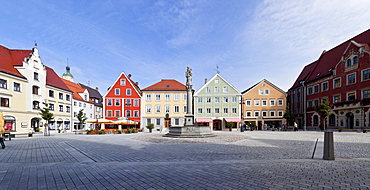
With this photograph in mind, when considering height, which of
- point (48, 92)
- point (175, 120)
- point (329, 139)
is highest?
point (48, 92)

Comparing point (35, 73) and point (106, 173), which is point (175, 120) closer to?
point (35, 73)

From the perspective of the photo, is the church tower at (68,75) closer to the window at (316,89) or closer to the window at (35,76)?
the window at (35,76)

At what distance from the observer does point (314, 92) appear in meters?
41.0

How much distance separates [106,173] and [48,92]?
128 feet

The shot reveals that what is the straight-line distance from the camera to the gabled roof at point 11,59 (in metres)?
29.5

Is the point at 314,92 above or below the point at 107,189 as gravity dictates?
above

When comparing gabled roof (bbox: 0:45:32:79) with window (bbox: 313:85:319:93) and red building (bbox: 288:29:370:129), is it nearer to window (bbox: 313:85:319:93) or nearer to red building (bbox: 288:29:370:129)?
red building (bbox: 288:29:370:129)

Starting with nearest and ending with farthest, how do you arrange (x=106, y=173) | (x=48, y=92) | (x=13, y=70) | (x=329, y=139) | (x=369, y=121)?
1. (x=106, y=173)
2. (x=329, y=139)
3. (x=369, y=121)
4. (x=13, y=70)
5. (x=48, y=92)

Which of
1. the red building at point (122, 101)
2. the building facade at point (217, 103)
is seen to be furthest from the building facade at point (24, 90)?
the building facade at point (217, 103)

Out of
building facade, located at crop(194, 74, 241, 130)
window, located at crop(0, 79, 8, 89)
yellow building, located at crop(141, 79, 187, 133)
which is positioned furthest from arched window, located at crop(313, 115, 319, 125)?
window, located at crop(0, 79, 8, 89)

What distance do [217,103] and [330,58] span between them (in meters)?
25.7

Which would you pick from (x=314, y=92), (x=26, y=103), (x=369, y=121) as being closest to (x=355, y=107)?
(x=369, y=121)

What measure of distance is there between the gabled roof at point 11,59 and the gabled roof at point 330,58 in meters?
56.2

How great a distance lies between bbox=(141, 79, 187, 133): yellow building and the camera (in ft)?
150
